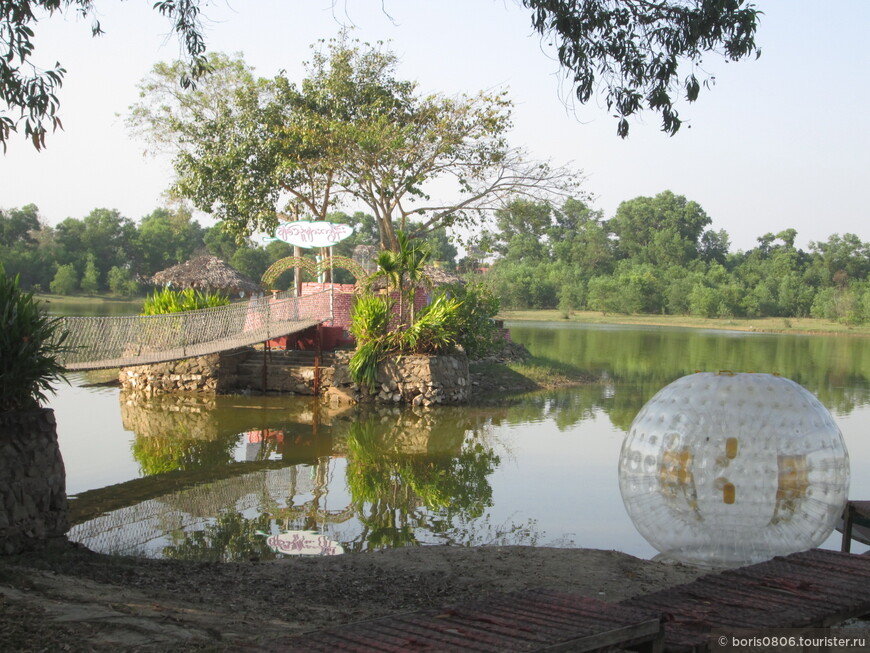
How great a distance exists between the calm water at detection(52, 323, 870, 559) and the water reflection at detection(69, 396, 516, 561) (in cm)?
2

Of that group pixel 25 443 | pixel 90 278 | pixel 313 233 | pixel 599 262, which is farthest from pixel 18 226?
pixel 25 443

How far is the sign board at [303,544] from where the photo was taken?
6.37 m

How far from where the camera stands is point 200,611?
158 inches

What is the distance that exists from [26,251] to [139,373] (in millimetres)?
37287

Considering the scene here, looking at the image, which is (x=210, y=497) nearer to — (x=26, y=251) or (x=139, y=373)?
(x=139, y=373)

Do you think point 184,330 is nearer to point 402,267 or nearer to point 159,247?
point 402,267

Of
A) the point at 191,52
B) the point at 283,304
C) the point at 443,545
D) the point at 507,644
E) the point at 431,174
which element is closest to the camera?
the point at 507,644

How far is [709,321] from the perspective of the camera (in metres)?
44.8

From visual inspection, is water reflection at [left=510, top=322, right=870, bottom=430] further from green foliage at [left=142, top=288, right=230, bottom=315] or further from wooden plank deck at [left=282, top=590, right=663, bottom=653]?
wooden plank deck at [left=282, top=590, right=663, bottom=653]

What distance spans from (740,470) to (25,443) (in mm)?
4061

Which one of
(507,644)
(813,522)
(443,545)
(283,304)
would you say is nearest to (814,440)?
(813,522)

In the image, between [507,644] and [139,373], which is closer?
[507,644]

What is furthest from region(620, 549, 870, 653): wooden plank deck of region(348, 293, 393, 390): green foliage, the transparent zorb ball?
region(348, 293, 393, 390): green foliage

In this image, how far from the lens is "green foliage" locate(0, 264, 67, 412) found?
5.52m
